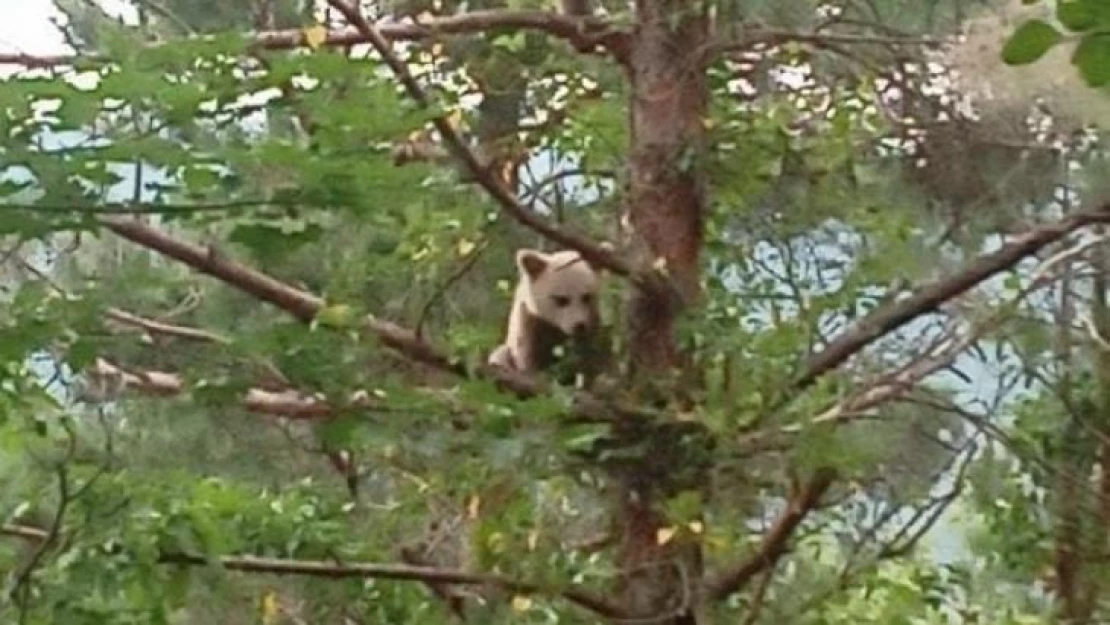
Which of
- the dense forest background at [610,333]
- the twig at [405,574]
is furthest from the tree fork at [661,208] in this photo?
the twig at [405,574]

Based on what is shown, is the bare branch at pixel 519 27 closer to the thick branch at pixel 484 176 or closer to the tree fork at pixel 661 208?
the tree fork at pixel 661 208

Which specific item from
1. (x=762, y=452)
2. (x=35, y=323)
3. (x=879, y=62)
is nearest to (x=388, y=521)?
(x=762, y=452)

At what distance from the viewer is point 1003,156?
4.03m

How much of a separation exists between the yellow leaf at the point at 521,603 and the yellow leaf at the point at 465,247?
78 cm

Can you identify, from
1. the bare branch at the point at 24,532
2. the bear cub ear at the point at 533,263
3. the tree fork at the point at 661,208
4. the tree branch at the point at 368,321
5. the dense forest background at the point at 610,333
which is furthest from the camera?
the bear cub ear at the point at 533,263

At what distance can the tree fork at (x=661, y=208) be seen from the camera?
3.55m

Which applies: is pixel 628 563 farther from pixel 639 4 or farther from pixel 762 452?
pixel 639 4

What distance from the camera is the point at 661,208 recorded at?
12.1 ft

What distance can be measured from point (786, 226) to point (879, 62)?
0.42 metres

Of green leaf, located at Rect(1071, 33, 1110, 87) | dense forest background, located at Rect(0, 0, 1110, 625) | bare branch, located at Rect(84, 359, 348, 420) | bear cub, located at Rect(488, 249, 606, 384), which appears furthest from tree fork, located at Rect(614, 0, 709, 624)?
green leaf, located at Rect(1071, 33, 1110, 87)

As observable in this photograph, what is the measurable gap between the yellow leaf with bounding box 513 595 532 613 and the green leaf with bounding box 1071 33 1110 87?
2.77 m

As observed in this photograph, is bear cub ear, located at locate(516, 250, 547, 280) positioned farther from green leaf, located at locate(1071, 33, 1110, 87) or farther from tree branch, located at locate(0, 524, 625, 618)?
green leaf, located at locate(1071, 33, 1110, 87)

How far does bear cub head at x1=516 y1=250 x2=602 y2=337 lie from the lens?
4359 mm

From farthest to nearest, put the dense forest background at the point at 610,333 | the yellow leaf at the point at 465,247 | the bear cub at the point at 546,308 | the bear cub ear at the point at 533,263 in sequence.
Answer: the bear cub ear at the point at 533,263, the bear cub at the point at 546,308, the yellow leaf at the point at 465,247, the dense forest background at the point at 610,333
